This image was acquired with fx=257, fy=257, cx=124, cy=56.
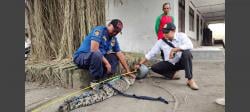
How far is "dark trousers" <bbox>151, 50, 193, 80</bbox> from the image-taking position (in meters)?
3.55

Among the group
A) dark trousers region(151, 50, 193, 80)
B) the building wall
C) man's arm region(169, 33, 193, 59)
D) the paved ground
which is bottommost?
the paved ground

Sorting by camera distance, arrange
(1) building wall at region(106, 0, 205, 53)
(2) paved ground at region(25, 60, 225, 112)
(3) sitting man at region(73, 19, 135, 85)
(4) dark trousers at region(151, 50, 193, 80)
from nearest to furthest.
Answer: (2) paved ground at region(25, 60, 225, 112)
(3) sitting man at region(73, 19, 135, 85)
(4) dark trousers at region(151, 50, 193, 80)
(1) building wall at region(106, 0, 205, 53)

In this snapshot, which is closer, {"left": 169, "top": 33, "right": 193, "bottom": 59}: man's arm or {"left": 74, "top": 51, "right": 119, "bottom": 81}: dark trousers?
{"left": 74, "top": 51, "right": 119, "bottom": 81}: dark trousers

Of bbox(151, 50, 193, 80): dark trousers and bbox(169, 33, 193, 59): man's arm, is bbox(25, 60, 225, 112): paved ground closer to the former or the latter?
bbox(151, 50, 193, 80): dark trousers

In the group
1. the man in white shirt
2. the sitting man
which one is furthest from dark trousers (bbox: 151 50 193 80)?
the sitting man

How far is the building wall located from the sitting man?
3609mm

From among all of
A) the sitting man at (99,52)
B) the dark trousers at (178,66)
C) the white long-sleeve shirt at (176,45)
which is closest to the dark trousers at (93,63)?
the sitting man at (99,52)

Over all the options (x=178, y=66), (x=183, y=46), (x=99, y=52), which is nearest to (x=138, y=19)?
(x=178, y=66)

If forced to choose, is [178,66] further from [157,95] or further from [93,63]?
[93,63]

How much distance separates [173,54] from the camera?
376 cm

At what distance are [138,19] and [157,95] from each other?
429cm

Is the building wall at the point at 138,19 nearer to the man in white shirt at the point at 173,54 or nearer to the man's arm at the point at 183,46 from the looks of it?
the man in white shirt at the point at 173,54

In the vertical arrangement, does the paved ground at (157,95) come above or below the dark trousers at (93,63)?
below

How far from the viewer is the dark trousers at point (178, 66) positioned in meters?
3.55
